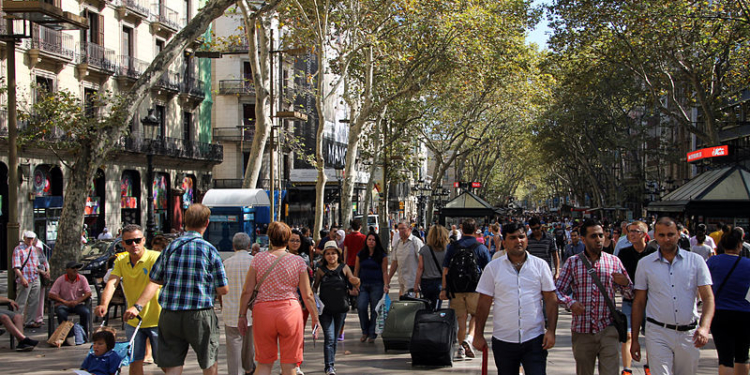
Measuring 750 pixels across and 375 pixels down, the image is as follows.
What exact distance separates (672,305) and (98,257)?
17.2 m

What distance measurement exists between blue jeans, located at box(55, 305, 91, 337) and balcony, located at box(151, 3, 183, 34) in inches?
975

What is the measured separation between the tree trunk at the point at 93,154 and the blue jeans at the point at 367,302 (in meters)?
5.38

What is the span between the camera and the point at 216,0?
1301 cm

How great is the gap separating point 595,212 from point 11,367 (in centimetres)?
4857

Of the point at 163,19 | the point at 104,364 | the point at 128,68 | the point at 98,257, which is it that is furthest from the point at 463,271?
the point at 163,19

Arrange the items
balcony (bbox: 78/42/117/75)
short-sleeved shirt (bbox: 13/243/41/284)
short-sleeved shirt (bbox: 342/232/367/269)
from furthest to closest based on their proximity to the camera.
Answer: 1. balcony (bbox: 78/42/117/75)
2. short-sleeved shirt (bbox: 13/243/41/284)
3. short-sleeved shirt (bbox: 342/232/367/269)

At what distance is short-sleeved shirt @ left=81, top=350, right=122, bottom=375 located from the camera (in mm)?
6188

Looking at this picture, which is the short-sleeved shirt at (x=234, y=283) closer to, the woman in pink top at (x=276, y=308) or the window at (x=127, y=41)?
the woman in pink top at (x=276, y=308)

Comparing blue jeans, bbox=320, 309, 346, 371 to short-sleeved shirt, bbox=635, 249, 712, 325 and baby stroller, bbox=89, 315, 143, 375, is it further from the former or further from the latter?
short-sleeved shirt, bbox=635, 249, 712, 325

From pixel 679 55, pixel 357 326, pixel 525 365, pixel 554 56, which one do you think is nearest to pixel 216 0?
pixel 357 326

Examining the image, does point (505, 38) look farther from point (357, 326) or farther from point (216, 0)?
point (357, 326)

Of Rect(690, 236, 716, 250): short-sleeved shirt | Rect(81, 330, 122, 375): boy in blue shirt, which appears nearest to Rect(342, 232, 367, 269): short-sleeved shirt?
Rect(690, 236, 716, 250): short-sleeved shirt

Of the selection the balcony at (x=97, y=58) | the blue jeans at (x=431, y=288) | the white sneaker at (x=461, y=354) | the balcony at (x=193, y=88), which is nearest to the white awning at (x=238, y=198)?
the balcony at (x=97, y=58)

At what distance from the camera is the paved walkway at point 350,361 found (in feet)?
27.3
